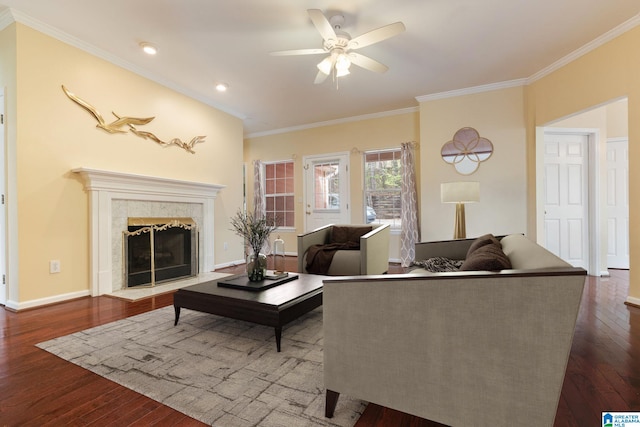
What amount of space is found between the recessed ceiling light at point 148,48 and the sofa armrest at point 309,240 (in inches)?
105

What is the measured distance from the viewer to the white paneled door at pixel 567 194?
14.3ft

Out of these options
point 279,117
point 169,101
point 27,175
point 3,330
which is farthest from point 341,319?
point 279,117

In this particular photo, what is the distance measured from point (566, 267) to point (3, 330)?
146 inches

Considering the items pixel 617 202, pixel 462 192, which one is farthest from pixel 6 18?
pixel 617 202

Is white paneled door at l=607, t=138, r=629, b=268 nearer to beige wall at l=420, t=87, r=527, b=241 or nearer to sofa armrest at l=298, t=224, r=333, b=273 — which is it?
beige wall at l=420, t=87, r=527, b=241

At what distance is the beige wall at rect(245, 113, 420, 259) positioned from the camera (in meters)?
5.41

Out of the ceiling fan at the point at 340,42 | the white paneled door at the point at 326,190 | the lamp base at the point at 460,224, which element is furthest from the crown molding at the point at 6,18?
the lamp base at the point at 460,224

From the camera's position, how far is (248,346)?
2119 millimetres

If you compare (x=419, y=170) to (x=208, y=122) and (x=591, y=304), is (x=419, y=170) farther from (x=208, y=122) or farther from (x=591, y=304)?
(x=208, y=122)

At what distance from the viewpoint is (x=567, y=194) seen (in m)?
4.40

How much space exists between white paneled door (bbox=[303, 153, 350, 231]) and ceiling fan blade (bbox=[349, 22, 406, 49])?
3229mm

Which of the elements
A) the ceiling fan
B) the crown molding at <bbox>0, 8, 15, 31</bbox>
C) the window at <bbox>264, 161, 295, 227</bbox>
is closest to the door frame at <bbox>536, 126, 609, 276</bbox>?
the ceiling fan

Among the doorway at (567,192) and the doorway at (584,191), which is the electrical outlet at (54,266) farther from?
the doorway at (567,192)

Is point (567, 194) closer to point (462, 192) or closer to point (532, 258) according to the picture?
point (462, 192)
